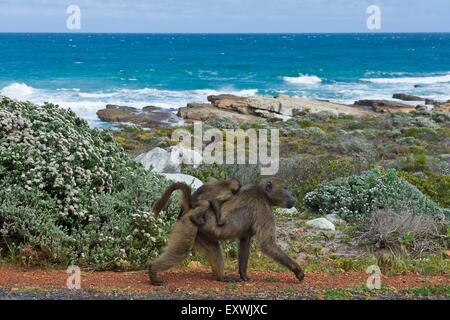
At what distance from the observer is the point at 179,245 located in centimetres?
681

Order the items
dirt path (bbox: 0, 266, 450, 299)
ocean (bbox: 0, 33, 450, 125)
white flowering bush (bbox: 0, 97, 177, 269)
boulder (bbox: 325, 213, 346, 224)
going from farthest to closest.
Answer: ocean (bbox: 0, 33, 450, 125), boulder (bbox: 325, 213, 346, 224), white flowering bush (bbox: 0, 97, 177, 269), dirt path (bbox: 0, 266, 450, 299)

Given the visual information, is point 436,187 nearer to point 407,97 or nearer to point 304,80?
point 407,97

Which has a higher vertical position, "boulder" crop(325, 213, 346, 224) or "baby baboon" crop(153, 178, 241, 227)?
"baby baboon" crop(153, 178, 241, 227)

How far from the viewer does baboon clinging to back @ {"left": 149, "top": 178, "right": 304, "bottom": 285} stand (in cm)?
683

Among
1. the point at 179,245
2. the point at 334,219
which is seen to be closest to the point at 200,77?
the point at 334,219

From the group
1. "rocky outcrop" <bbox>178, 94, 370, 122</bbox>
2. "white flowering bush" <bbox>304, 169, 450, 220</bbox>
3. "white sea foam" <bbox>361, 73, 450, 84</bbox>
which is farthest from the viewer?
"white sea foam" <bbox>361, 73, 450, 84</bbox>

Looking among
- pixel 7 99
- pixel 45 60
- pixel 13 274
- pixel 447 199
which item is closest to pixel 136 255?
pixel 13 274

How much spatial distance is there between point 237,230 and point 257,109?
3554cm

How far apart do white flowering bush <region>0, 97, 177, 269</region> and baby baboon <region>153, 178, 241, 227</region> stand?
1755mm

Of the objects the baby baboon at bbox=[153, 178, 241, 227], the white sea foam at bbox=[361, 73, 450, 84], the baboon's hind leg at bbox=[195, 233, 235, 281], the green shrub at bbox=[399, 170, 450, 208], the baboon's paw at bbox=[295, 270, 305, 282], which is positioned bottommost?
the green shrub at bbox=[399, 170, 450, 208]

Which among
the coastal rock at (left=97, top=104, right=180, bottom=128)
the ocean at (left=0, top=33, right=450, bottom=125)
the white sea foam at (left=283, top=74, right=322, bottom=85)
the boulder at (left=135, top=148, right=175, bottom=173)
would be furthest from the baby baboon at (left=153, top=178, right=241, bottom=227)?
the white sea foam at (left=283, top=74, right=322, bottom=85)

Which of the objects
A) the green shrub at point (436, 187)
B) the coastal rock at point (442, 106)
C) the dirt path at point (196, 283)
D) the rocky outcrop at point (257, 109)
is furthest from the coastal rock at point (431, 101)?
the dirt path at point (196, 283)

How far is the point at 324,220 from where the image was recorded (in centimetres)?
1234

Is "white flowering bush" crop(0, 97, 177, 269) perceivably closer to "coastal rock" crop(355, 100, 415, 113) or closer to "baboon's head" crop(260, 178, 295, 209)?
"baboon's head" crop(260, 178, 295, 209)
